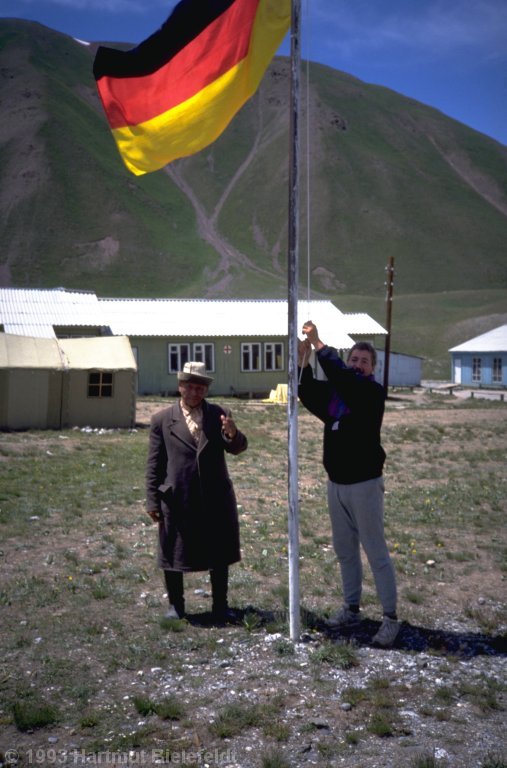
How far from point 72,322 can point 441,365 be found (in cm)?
3812

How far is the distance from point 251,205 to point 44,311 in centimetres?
11154

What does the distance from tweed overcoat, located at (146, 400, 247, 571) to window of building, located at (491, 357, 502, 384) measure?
42.9m

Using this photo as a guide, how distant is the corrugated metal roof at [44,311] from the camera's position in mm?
30812

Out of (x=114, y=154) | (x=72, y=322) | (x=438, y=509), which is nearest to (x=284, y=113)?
(x=114, y=154)

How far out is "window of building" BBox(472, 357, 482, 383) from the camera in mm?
46719

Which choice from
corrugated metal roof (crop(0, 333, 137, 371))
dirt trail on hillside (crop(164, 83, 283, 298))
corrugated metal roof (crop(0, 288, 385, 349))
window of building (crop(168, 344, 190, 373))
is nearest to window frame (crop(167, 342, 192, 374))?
window of building (crop(168, 344, 190, 373))

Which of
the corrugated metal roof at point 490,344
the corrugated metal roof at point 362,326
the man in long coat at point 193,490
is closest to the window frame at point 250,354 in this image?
the corrugated metal roof at point 362,326

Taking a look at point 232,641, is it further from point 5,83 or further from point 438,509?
point 5,83

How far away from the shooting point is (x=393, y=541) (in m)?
7.96

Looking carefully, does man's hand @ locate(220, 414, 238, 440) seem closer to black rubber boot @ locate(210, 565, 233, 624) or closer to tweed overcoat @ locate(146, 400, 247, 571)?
tweed overcoat @ locate(146, 400, 247, 571)

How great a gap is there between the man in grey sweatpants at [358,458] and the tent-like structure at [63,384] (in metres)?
15.2

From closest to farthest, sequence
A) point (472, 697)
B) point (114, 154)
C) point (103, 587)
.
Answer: point (472, 697)
point (103, 587)
point (114, 154)

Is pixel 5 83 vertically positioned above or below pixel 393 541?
above

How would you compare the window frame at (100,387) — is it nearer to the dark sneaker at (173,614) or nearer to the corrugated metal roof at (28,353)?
the corrugated metal roof at (28,353)
